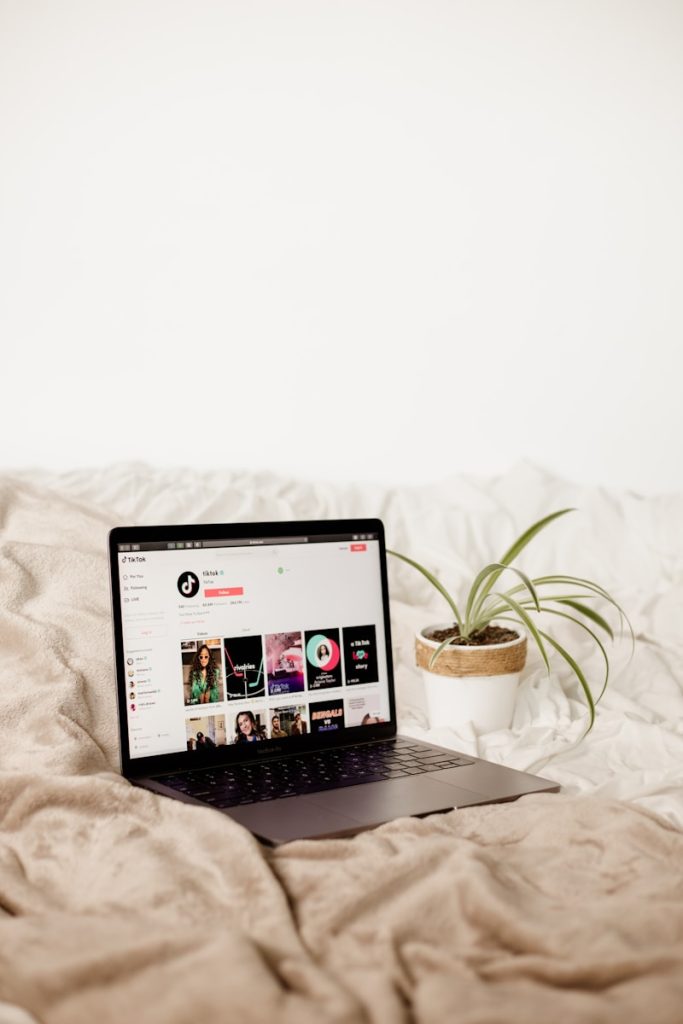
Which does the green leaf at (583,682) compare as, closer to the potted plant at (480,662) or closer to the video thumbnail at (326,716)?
the potted plant at (480,662)

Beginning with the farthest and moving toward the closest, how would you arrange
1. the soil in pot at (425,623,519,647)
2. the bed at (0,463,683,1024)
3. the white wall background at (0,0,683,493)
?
1. the white wall background at (0,0,683,493)
2. the soil in pot at (425,623,519,647)
3. the bed at (0,463,683,1024)

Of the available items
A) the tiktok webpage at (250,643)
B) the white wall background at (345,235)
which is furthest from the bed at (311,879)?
the white wall background at (345,235)

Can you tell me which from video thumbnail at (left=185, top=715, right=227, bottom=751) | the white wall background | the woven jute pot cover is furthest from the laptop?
the white wall background

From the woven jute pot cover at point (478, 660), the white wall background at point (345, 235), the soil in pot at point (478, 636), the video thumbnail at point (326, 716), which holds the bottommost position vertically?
the video thumbnail at point (326, 716)

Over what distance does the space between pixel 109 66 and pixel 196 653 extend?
167 cm

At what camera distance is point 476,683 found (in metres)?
1.38

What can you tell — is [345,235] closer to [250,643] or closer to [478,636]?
[478,636]

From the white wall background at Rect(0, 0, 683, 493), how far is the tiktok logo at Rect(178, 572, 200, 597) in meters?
1.18

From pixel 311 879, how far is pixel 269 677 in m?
0.44

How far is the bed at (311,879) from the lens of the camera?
625mm

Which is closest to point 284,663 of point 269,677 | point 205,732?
point 269,677

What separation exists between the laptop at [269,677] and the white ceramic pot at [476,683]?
121 millimetres

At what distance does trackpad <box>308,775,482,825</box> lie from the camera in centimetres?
96

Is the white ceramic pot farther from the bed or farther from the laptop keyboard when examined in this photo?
the laptop keyboard
